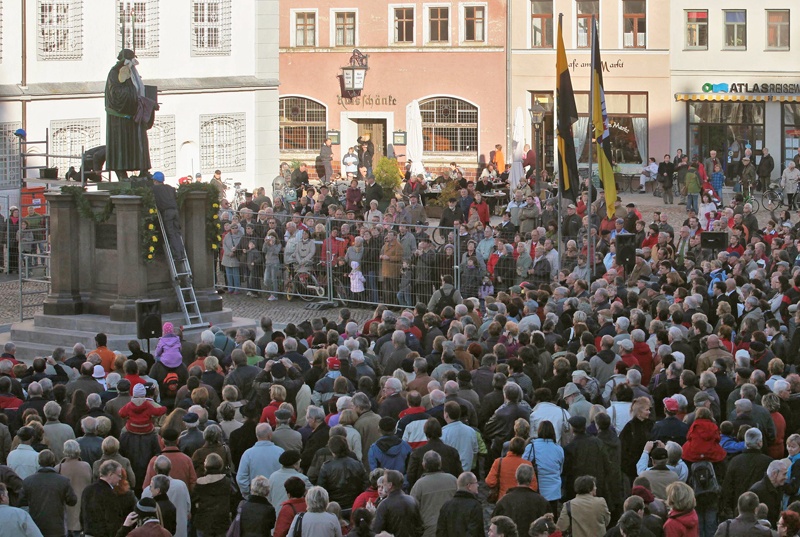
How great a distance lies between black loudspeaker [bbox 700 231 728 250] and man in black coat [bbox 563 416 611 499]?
11.1 metres

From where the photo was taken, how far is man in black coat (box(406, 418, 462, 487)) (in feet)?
42.7

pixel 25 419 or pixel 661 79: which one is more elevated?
pixel 661 79

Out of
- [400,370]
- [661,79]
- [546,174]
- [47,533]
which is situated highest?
[661,79]

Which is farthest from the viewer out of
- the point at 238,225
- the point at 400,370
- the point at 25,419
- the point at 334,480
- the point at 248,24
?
the point at 248,24

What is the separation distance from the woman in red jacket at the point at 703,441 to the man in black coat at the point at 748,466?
1.18 feet

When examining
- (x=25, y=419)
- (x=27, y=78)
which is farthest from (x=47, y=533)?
(x=27, y=78)

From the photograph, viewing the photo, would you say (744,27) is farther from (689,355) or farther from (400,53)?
(689,355)

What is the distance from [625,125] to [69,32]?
1858 centimetres

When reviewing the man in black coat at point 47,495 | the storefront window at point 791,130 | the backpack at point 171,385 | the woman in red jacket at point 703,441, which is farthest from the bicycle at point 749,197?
the man in black coat at point 47,495

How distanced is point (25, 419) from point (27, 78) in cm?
2468

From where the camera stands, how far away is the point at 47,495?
12703 millimetres

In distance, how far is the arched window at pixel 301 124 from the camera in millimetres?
51562

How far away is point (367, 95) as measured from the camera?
5106 cm

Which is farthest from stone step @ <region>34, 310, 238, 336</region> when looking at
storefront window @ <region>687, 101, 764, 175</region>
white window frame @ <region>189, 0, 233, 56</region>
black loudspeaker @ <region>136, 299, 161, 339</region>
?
storefront window @ <region>687, 101, 764, 175</region>
